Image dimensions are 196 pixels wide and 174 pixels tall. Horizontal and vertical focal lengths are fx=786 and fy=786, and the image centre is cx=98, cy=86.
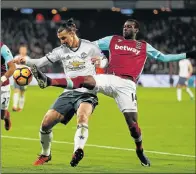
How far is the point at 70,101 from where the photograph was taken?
13.5 metres

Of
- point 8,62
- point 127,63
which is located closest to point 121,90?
point 127,63

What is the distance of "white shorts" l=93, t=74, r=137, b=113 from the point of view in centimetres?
1305

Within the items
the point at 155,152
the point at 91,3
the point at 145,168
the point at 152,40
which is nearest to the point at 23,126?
the point at 155,152

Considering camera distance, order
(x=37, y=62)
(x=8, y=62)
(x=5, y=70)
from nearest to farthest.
Result: (x=37, y=62)
(x=8, y=62)
(x=5, y=70)

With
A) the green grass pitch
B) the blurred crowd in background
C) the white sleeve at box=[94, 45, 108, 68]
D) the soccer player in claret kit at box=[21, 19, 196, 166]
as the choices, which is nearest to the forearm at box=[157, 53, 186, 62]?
the soccer player in claret kit at box=[21, 19, 196, 166]

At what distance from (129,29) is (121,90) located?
107 cm

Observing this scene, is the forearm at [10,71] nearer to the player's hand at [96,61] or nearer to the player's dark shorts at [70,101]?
the player's dark shorts at [70,101]

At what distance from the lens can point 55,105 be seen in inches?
532

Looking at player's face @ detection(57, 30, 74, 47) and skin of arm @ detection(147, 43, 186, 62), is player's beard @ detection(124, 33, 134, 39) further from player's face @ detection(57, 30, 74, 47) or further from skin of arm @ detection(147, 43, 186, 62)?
player's face @ detection(57, 30, 74, 47)

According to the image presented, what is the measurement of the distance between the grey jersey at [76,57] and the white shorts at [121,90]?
490mm

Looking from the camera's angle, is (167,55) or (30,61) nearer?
(30,61)

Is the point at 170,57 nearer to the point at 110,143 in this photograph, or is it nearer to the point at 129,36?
the point at 129,36

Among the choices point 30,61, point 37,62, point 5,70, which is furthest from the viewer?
point 5,70

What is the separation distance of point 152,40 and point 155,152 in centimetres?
4379
